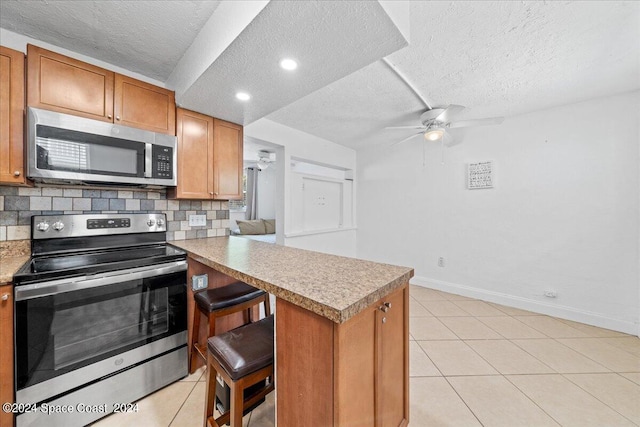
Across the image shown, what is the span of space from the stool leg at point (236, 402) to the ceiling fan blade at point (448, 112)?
8.93 ft

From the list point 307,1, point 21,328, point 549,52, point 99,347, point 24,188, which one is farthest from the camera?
point 549,52

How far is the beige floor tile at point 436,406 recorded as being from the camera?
1.36 meters

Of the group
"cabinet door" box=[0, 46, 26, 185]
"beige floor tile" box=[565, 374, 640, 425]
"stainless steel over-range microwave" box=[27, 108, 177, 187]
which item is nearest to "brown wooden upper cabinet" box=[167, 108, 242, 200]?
"stainless steel over-range microwave" box=[27, 108, 177, 187]

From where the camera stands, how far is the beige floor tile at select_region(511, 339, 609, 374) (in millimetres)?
1774

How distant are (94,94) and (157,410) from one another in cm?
206

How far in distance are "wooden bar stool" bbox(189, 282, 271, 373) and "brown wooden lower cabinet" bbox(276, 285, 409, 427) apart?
678mm

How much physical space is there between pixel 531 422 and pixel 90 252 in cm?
300

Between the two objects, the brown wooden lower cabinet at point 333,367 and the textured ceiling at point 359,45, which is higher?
the textured ceiling at point 359,45

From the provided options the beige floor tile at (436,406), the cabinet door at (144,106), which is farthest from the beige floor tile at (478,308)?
the cabinet door at (144,106)

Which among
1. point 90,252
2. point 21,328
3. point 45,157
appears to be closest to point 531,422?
point 21,328

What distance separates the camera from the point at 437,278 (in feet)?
11.6

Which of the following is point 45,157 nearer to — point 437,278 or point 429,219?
point 429,219

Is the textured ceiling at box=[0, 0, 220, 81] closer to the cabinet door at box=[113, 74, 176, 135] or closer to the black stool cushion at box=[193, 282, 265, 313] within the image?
the cabinet door at box=[113, 74, 176, 135]

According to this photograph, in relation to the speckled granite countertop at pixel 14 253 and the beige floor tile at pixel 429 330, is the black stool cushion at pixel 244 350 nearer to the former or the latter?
the speckled granite countertop at pixel 14 253
